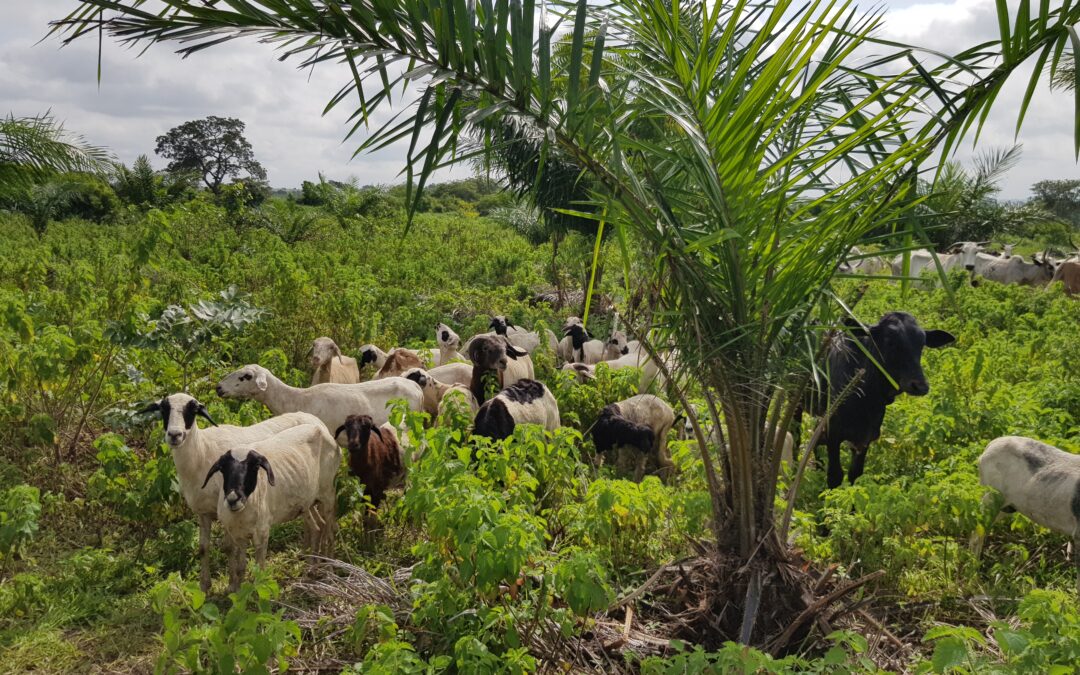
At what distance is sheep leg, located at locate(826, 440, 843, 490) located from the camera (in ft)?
20.8

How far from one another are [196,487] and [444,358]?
5.36 m

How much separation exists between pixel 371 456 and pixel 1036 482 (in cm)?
457

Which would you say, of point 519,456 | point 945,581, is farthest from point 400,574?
point 945,581

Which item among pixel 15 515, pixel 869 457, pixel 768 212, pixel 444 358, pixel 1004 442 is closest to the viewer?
pixel 768 212

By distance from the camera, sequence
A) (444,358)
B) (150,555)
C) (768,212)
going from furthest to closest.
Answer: (444,358) < (150,555) < (768,212)

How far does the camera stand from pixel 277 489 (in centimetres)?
532

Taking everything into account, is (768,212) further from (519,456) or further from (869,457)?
(869,457)

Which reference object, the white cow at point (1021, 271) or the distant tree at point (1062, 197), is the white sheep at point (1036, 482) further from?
the distant tree at point (1062, 197)

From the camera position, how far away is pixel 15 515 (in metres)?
4.77

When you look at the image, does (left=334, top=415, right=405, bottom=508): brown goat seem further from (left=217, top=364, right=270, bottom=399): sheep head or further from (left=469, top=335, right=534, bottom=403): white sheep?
(left=469, top=335, right=534, bottom=403): white sheep

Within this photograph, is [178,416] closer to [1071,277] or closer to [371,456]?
[371,456]

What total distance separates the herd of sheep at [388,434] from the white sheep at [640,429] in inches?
0.5

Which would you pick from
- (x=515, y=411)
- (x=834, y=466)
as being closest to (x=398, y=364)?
(x=515, y=411)

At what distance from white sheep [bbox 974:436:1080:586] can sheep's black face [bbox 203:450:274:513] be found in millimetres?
4591
